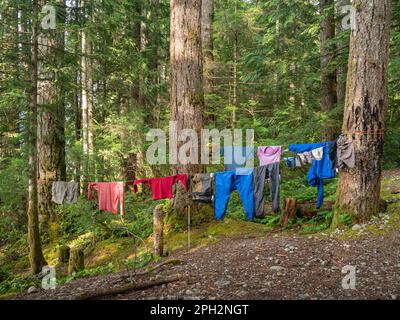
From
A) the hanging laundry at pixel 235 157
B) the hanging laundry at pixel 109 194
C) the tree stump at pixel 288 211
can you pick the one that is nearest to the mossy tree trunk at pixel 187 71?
the hanging laundry at pixel 109 194

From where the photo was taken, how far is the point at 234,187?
7668 millimetres

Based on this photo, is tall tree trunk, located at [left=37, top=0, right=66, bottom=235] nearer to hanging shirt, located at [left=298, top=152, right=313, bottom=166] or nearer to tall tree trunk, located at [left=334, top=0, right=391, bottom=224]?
hanging shirt, located at [left=298, top=152, right=313, bottom=166]

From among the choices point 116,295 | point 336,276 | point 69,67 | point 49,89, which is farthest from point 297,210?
point 49,89

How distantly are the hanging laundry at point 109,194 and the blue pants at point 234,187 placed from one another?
257cm

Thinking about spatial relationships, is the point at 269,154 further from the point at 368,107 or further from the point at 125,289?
the point at 125,289

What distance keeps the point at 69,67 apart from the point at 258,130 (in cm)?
706

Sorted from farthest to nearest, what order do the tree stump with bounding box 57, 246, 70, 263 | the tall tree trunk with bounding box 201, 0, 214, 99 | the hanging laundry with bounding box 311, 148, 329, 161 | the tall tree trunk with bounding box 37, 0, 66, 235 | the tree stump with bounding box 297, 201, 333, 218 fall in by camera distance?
the tall tree trunk with bounding box 201, 0, 214, 99 → the tall tree trunk with bounding box 37, 0, 66, 235 → the tree stump with bounding box 57, 246, 70, 263 → the tree stump with bounding box 297, 201, 333, 218 → the hanging laundry with bounding box 311, 148, 329, 161

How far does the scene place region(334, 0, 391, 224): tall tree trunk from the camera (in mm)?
6395

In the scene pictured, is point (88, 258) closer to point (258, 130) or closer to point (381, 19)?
point (258, 130)

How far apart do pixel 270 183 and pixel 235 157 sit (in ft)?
9.04

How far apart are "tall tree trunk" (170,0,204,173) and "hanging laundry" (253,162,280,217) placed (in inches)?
59.3

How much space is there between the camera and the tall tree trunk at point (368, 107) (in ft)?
21.0

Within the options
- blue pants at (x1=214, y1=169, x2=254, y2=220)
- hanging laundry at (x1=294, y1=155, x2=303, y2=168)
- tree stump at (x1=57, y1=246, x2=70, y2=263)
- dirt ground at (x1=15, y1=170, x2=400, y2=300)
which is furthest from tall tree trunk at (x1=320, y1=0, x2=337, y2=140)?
tree stump at (x1=57, y1=246, x2=70, y2=263)

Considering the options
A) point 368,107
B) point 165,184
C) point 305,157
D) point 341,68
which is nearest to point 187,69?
point 165,184
